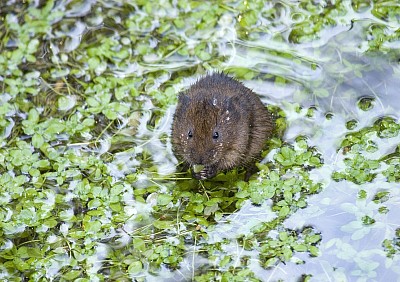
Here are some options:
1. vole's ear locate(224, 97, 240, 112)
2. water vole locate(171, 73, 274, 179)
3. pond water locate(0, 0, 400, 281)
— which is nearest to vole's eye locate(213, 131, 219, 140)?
water vole locate(171, 73, 274, 179)

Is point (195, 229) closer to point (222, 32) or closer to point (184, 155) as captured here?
point (184, 155)

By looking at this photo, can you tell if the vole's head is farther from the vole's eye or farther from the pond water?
the pond water

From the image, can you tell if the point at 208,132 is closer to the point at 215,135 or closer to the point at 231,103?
the point at 215,135

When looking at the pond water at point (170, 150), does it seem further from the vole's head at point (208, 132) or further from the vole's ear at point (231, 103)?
the vole's ear at point (231, 103)

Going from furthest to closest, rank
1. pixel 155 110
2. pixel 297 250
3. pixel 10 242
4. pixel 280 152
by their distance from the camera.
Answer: pixel 155 110
pixel 280 152
pixel 10 242
pixel 297 250

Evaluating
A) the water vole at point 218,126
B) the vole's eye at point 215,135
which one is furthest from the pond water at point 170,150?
the vole's eye at point 215,135

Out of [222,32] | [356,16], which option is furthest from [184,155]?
[356,16]
